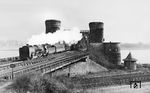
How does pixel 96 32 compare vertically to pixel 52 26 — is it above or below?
below

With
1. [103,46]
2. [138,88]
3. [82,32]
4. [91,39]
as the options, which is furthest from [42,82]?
[82,32]

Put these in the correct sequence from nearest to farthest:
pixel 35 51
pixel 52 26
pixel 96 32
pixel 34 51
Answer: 1. pixel 34 51
2. pixel 35 51
3. pixel 96 32
4. pixel 52 26

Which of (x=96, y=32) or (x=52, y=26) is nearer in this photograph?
(x=96, y=32)

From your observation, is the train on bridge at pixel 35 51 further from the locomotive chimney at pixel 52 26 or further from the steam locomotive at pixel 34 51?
the locomotive chimney at pixel 52 26

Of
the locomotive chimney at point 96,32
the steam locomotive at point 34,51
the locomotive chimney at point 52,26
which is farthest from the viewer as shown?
the locomotive chimney at point 52,26

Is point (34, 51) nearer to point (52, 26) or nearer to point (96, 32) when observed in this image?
point (96, 32)

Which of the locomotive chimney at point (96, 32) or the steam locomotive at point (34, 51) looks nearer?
the steam locomotive at point (34, 51)

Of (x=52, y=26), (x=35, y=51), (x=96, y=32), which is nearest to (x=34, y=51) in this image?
(x=35, y=51)

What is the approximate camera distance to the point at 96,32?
8031cm

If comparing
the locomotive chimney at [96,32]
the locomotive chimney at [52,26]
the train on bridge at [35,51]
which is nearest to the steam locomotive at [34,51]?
the train on bridge at [35,51]

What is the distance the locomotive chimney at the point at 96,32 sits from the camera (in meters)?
79.2

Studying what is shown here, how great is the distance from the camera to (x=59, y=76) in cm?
3925

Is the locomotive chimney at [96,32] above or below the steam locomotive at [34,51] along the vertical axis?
above

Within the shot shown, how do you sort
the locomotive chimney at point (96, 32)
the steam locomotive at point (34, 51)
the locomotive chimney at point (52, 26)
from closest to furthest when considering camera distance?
the steam locomotive at point (34, 51) < the locomotive chimney at point (96, 32) < the locomotive chimney at point (52, 26)
